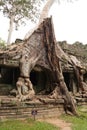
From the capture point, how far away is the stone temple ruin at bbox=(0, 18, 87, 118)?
11.8 meters

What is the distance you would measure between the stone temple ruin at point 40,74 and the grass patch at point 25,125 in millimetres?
483

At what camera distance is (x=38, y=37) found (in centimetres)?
1351

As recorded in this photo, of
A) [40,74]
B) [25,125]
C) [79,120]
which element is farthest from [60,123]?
[40,74]

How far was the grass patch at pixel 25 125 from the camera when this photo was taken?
9.66 metres

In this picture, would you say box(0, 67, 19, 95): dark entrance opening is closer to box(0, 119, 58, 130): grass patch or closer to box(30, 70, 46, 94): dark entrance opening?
box(30, 70, 46, 94): dark entrance opening

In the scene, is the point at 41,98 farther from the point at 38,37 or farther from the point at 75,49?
the point at 75,49

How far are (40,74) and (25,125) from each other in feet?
15.3

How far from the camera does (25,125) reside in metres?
10.1

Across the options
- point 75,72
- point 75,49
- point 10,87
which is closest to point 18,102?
point 10,87

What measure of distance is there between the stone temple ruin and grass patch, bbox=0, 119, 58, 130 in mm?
483

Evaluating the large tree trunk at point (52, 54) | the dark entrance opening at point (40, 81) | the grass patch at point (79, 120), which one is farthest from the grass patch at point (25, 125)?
the dark entrance opening at point (40, 81)

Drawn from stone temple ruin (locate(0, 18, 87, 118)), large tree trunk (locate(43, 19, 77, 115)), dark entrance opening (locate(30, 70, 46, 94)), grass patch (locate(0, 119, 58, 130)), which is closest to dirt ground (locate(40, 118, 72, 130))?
grass patch (locate(0, 119, 58, 130))

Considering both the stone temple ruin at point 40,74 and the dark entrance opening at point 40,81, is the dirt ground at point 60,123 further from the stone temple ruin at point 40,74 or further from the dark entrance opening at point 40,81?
the dark entrance opening at point 40,81

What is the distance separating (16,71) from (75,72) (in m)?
2.99
